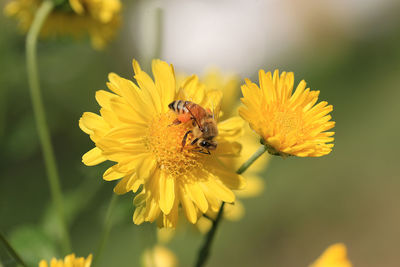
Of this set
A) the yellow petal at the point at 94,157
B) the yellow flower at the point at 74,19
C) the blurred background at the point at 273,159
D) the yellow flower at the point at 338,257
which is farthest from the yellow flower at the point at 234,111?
the yellow petal at the point at 94,157

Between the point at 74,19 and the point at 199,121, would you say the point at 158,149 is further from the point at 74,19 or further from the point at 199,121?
the point at 74,19

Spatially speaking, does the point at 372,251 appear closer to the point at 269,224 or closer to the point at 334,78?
the point at 269,224

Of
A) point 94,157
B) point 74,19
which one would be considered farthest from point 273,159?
point 94,157

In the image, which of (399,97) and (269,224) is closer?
(269,224)

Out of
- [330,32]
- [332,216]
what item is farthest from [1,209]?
[330,32]

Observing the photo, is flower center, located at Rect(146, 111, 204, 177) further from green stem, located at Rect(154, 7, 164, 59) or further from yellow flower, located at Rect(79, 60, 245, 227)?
green stem, located at Rect(154, 7, 164, 59)

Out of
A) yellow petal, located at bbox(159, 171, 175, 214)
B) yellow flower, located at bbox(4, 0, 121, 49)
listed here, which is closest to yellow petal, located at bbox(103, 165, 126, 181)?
yellow petal, located at bbox(159, 171, 175, 214)
